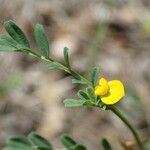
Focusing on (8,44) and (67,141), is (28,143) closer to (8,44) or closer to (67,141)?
(67,141)

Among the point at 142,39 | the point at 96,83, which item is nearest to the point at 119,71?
the point at 142,39

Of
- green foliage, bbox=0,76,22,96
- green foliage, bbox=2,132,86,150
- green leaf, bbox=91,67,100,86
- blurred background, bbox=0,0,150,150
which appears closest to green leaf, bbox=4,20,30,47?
green leaf, bbox=91,67,100,86

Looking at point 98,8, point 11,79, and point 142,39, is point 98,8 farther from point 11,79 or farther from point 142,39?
point 11,79

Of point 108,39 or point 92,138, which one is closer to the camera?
point 92,138

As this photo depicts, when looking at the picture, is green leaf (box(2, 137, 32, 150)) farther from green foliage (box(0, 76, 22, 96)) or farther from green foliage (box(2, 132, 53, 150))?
green foliage (box(0, 76, 22, 96))

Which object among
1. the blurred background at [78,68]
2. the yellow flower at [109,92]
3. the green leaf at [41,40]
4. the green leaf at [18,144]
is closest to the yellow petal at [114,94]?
the yellow flower at [109,92]

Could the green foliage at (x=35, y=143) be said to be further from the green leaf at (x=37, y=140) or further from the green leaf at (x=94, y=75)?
the green leaf at (x=94, y=75)
